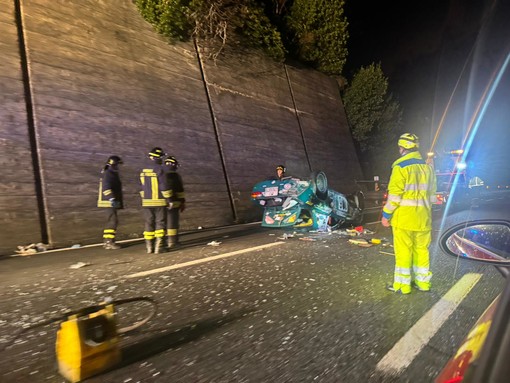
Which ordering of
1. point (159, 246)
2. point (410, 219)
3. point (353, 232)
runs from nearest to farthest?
point (410, 219), point (159, 246), point (353, 232)

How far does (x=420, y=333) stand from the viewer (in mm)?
2680

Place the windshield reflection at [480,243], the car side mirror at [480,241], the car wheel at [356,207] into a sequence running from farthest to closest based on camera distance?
the car wheel at [356,207] → the windshield reflection at [480,243] → the car side mirror at [480,241]

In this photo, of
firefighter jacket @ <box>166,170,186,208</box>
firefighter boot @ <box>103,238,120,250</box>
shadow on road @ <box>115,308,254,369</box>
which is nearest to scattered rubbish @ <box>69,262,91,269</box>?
firefighter boot @ <box>103,238,120,250</box>

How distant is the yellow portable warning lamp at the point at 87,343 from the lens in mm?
1974

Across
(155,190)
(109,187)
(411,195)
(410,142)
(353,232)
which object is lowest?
(353,232)

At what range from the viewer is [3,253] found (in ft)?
20.7

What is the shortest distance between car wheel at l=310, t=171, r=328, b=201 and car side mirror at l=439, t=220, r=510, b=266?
5.44 m

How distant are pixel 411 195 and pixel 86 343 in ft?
11.4

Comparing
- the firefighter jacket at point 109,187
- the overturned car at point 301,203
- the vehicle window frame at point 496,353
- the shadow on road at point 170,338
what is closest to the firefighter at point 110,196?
the firefighter jacket at point 109,187

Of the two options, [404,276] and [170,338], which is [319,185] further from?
[170,338]

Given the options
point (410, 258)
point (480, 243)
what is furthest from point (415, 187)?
point (480, 243)

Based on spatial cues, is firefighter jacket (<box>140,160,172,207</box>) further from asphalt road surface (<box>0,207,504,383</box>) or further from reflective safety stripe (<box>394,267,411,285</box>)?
reflective safety stripe (<box>394,267,411,285</box>)

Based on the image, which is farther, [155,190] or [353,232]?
[353,232]

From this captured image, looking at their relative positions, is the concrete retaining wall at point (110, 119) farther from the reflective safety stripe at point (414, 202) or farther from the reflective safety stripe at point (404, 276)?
the reflective safety stripe at point (414, 202)
